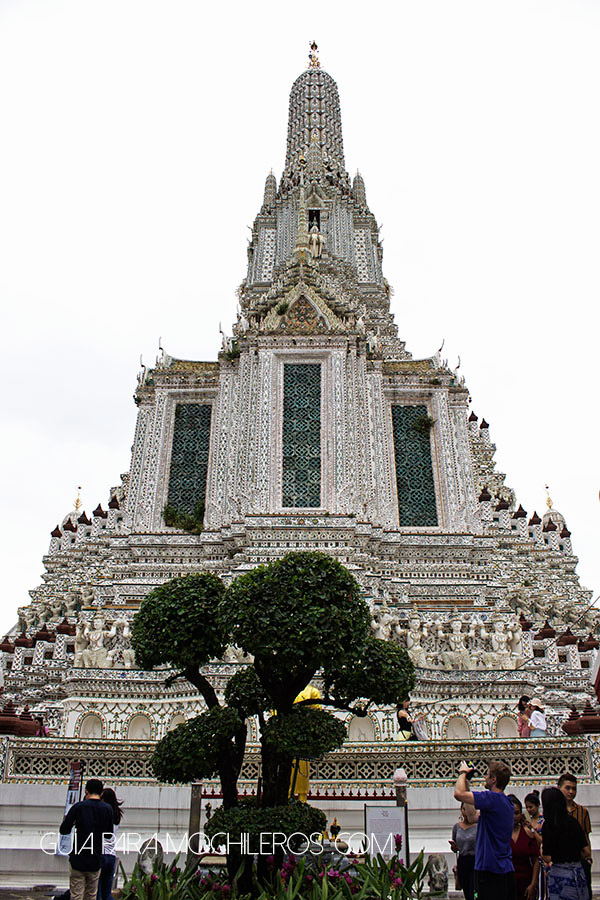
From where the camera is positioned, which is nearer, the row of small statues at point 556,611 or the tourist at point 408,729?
the tourist at point 408,729

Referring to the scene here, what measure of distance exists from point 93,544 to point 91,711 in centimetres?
1148

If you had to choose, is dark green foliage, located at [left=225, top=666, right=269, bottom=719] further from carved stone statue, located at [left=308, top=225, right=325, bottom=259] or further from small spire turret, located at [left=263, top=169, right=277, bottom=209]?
small spire turret, located at [left=263, top=169, right=277, bottom=209]

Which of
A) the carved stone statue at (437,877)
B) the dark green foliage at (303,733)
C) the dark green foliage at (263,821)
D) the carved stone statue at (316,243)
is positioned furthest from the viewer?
the carved stone statue at (316,243)

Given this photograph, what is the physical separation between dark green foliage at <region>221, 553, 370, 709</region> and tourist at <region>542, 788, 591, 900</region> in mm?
2300

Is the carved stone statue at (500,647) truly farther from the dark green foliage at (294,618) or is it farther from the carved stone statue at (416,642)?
the dark green foliage at (294,618)

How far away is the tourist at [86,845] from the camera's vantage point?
19.7 feet

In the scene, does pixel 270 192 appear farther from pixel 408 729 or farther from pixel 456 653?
pixel 408 729

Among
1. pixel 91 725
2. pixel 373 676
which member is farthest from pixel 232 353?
pixel 373 676

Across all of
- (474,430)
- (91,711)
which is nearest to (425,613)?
(91,711)

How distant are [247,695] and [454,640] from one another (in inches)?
377

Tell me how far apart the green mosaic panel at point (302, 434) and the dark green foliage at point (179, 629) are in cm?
1425

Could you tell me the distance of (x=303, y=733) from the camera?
22.1 ft

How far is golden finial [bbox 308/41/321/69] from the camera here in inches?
1631

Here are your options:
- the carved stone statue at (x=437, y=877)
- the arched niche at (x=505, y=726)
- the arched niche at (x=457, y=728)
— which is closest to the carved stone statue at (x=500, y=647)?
the arched niche at (x=505, y=726)
